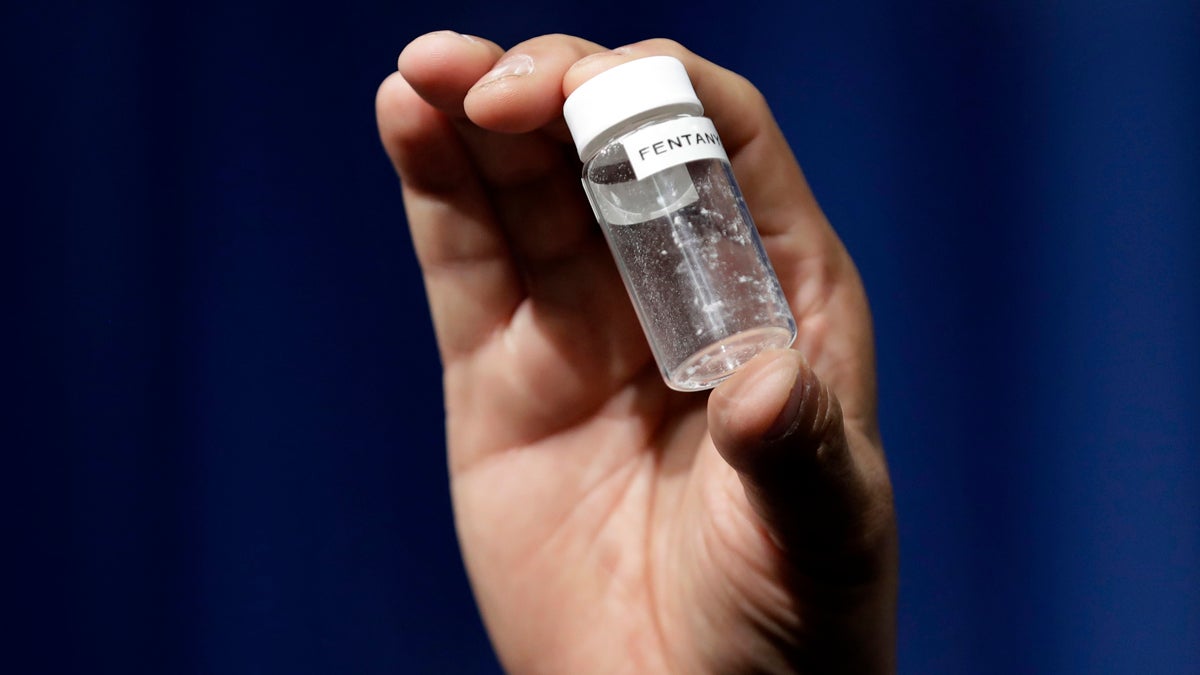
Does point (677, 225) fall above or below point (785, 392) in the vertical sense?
above

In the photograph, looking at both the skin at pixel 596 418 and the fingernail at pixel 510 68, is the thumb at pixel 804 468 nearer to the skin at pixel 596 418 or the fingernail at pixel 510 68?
the skin at pixel 596 418

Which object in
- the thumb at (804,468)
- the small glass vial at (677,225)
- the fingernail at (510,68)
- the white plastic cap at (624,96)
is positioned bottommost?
the thumb at (804,468)

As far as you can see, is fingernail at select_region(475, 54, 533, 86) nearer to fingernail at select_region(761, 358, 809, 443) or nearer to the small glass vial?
the small glass vial

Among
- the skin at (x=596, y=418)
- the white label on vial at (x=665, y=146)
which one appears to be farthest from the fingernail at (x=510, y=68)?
the white label on vial at (x=665, y=146)

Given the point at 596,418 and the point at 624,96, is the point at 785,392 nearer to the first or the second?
the point at 624,96

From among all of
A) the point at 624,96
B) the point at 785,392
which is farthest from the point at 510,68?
the point at 785,392

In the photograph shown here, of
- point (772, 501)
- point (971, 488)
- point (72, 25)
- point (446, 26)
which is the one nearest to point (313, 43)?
point (446, 26)

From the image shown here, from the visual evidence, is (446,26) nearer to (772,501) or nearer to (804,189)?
(804,189)
